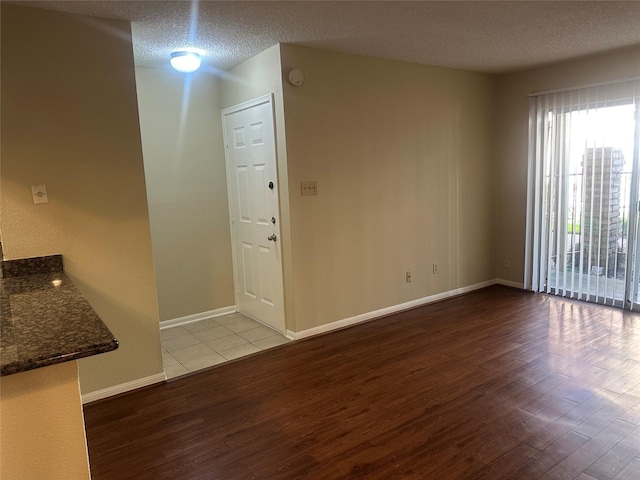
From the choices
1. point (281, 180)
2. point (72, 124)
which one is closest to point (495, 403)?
point (281, 180)

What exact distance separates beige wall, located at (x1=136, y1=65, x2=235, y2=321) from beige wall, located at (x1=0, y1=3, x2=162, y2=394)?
1185mm

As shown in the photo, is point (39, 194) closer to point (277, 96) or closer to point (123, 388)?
point (123, 388)

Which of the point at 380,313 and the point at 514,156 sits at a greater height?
the point at 514,156

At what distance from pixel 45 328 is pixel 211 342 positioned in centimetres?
251

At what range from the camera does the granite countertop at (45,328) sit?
3.91 feet

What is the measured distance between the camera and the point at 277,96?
3564 mm

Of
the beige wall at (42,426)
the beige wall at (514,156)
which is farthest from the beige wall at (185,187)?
the beige wall at (514,156)

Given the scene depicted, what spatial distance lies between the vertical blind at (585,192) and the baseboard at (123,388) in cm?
407

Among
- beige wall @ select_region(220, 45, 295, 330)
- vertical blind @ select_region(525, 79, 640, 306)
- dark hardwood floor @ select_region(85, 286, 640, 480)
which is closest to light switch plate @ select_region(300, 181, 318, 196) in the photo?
beige wall @ select_region(220, 45, 295, 330)

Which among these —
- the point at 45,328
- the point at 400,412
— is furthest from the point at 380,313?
the point at 45,328

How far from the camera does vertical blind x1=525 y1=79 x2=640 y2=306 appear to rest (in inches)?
162

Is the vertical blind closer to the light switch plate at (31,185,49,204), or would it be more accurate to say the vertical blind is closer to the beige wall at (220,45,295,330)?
the beige wall at (220,45,295,330)

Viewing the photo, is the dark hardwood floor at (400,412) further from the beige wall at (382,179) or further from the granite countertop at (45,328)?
the granite countertop at (45,328)

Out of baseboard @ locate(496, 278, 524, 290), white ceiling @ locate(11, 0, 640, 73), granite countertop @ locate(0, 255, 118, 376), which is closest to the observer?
granite countertop @ locate(0, 255, 118, 376)
